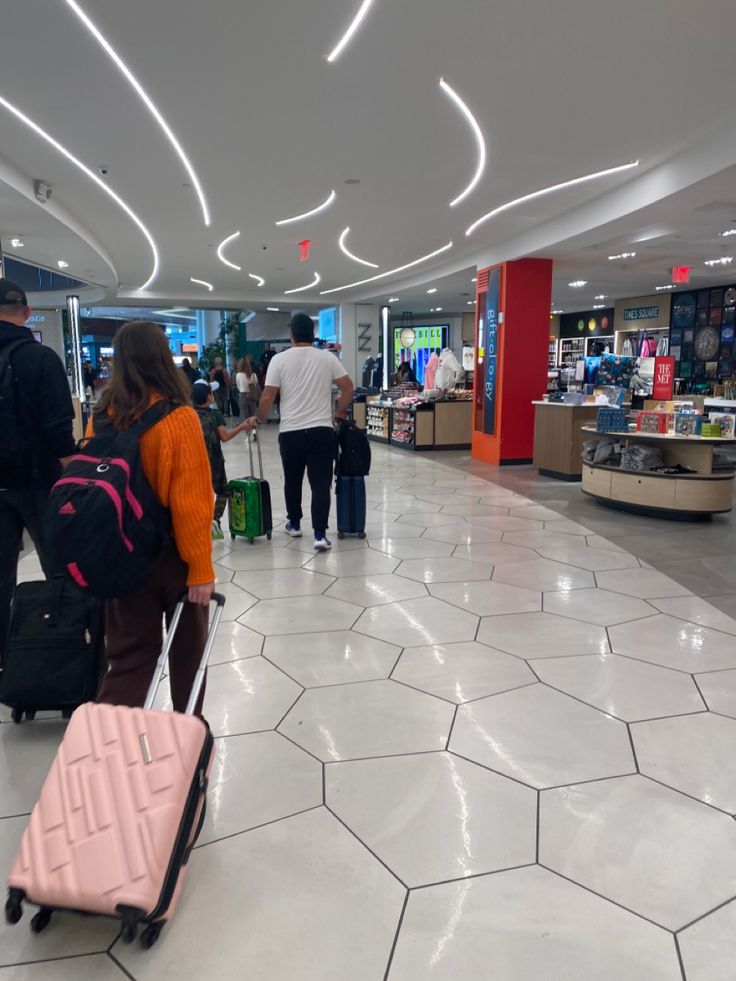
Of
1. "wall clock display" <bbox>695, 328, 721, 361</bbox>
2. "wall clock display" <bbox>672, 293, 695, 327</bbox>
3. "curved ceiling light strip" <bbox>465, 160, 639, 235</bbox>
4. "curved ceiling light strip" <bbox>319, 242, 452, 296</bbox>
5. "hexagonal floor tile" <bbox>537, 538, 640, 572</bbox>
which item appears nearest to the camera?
"hexagonal floor tile" <bbox>537, 538, 640, 572</bbox>

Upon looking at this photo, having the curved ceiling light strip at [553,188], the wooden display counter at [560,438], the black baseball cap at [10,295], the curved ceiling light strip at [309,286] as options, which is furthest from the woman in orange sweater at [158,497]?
the curved ceiling light strip at [309,286]

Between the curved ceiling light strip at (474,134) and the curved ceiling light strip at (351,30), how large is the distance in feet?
2.54

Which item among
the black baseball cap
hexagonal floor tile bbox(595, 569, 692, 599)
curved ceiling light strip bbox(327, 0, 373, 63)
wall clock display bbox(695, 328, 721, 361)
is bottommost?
hexagonal floor tile bbox(595, 569, 692, 599)

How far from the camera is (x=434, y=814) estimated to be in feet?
6.75

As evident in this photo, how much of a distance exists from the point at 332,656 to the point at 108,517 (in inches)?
69.8

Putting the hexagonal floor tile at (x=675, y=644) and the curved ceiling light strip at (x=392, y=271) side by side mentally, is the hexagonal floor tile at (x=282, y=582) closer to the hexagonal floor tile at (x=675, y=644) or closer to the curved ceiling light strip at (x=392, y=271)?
the hexagonal floor tile at (x=675, y=644)

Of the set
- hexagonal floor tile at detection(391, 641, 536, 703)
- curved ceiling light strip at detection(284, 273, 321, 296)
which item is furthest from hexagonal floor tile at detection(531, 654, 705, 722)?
curved ceiling light strip at detection(284, 273, 321, 296)

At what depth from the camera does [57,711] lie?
Answer: 2645 mm

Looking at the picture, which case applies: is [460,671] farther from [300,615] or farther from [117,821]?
[117,821]

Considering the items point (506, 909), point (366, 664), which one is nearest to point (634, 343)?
point (366, 664)

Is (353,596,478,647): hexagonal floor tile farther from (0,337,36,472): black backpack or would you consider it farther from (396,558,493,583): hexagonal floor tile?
(0,337,36,472): black backpack

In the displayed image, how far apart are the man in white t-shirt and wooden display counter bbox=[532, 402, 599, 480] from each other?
13.5 ft

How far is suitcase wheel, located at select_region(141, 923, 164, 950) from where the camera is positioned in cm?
156

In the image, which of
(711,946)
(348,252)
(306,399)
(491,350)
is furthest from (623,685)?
(348,252)
